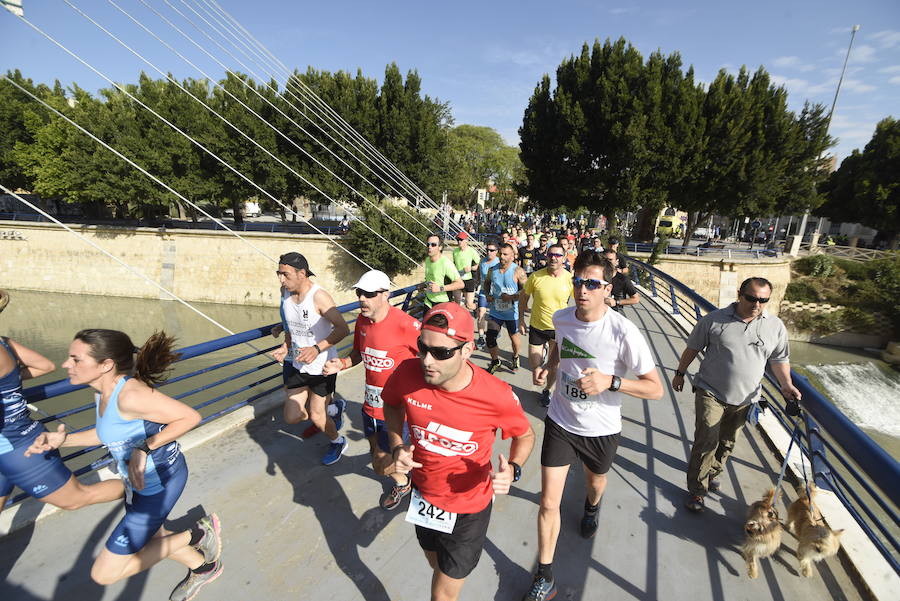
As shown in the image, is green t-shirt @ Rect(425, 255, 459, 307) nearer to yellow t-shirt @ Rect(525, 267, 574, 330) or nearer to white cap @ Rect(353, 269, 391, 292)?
yellow t-shirt @ Rect(525, 267, 574, 330)

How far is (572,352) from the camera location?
9.30 feet

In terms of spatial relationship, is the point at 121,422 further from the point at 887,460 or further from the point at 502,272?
the point at 502,272

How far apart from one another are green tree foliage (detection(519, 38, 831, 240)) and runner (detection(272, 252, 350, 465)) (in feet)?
82.2

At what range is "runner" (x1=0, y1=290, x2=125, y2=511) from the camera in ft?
7.68

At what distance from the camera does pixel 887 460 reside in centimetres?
202

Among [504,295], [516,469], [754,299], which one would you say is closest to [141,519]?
[516,469]

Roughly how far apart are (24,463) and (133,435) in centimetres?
81

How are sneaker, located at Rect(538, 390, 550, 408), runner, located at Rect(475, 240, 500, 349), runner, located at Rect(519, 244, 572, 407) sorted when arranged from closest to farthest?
runner, located at Rect(519, 244, 572, 407) < sneaker, located at Rect(538, 390, 550, 408) < runner, located at Rect(475, 240, 500, 349)

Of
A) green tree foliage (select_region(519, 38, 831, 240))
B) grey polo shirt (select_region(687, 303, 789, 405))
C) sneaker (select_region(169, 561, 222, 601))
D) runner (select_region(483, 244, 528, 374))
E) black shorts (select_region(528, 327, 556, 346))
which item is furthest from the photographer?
green tree foliage (select_region(519, 38, 831, 240))

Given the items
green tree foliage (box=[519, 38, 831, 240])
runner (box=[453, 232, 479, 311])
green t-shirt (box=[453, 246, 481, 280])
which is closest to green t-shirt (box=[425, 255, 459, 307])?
runner (box=[453, 232, 479, 311])

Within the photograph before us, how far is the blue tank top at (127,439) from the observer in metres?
2.18

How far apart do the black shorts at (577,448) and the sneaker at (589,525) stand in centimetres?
51

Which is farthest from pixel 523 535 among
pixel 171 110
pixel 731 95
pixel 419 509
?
pixel 171 110

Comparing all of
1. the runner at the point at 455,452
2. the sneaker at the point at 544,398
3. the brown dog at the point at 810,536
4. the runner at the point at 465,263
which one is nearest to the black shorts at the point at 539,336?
the sneaker at the point at 544,398
